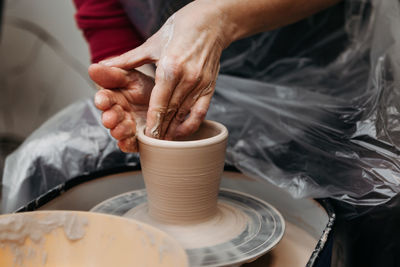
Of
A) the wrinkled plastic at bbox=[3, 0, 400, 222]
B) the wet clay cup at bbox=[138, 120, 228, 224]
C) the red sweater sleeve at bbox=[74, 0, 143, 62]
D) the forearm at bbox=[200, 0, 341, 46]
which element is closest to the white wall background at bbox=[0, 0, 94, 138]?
the red sweater sleeve at bbox=[74, 0, 143, 62]

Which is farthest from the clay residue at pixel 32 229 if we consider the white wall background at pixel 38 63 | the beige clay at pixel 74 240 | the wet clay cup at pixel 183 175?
the white wall background at pixel 38 63

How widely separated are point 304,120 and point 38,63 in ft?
6.87

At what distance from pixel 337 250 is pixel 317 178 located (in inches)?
6.7

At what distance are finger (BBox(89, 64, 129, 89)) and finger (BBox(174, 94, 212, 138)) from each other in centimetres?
17

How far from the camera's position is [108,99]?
97 centimetres

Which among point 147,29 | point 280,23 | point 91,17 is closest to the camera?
point 280,23

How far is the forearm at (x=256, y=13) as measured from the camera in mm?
1083

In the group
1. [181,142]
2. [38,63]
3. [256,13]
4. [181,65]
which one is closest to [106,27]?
[256,13]

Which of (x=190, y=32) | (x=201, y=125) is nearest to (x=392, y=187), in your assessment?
(x=201, y=125)

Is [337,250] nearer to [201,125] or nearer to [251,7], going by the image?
[201,125]

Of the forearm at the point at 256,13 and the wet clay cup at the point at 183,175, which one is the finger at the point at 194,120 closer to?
the wet clay cup at the point at 183,175

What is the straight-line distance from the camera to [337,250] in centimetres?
105

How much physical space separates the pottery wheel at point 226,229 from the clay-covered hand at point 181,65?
0.62ft

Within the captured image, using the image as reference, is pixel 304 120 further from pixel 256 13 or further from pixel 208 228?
pixel 208 228
